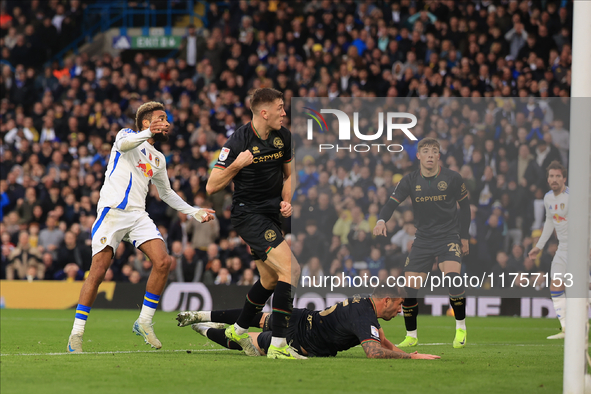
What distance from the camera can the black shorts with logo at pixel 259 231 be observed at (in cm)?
736

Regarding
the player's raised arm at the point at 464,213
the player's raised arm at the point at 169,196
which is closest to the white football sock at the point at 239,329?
the player's raised arm at the point at 169,196

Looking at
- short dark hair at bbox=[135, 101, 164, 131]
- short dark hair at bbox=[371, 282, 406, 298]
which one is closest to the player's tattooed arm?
short dark hair at bbox=[371, 282, 406, 298]

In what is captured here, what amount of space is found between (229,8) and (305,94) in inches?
260

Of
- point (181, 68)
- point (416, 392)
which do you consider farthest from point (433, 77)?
point (416, 392)

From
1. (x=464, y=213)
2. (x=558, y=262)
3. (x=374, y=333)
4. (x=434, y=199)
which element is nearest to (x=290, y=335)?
(x=374, y=333)

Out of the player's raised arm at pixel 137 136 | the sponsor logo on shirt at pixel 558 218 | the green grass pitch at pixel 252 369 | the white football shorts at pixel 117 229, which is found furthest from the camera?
the sponsor logo on shirt at pixel 558 218

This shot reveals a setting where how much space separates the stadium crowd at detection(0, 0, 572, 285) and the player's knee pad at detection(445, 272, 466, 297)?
7.91ft

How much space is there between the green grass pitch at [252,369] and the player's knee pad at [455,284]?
2.18 feet

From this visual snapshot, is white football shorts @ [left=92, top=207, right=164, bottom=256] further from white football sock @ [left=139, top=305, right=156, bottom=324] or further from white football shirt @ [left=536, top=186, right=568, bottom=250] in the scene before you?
white football shirt @ [left=536, top=186, right=568, bottom=250]

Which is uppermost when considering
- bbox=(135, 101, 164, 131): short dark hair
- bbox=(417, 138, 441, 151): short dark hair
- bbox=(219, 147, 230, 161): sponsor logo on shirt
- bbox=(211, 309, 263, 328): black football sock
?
bbox=(135, 101, 164, 131): short dark hair

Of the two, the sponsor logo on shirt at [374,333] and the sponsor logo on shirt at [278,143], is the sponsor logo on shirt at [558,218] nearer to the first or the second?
the sponsor logo on shirt at [374,333]

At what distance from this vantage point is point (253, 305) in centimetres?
764

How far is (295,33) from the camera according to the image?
21.7m

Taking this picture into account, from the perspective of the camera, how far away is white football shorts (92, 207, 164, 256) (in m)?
8.19
